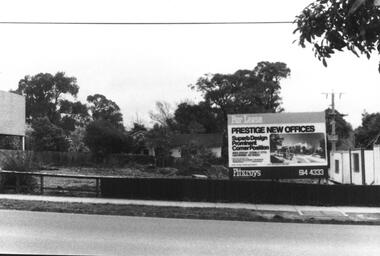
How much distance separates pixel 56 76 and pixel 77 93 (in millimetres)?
6728

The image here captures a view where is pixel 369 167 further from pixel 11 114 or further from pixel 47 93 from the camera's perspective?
pixel 47 93

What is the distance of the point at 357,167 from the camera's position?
2889cm

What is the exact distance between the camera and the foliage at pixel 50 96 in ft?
369

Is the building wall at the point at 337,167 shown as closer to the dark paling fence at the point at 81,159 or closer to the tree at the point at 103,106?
the dark paling fence at the point at 81,159

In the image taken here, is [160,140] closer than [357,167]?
No

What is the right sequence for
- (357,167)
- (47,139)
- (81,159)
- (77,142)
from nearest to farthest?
(357,167)
(81,159)
(47,139)
(77,142)

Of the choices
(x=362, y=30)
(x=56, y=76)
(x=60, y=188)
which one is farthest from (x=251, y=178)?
(x=56, y=76)

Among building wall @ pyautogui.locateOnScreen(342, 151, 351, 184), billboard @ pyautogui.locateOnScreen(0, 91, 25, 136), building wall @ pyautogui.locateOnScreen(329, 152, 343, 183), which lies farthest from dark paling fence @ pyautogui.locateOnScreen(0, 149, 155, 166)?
building wall @ pyautogui.locateOnScreen(342, 151, 351, 184)

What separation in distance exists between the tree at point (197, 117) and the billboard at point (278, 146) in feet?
201

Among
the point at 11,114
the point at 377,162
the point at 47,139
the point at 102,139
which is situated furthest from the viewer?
the point at 47,139

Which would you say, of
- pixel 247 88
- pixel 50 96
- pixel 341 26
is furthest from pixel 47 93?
pixel 341 26

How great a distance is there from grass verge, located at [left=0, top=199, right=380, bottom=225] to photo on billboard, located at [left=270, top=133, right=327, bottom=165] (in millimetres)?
3706

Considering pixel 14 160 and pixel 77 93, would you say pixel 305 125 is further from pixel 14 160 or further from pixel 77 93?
pixel 77 93

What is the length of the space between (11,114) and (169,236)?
28270 mm
